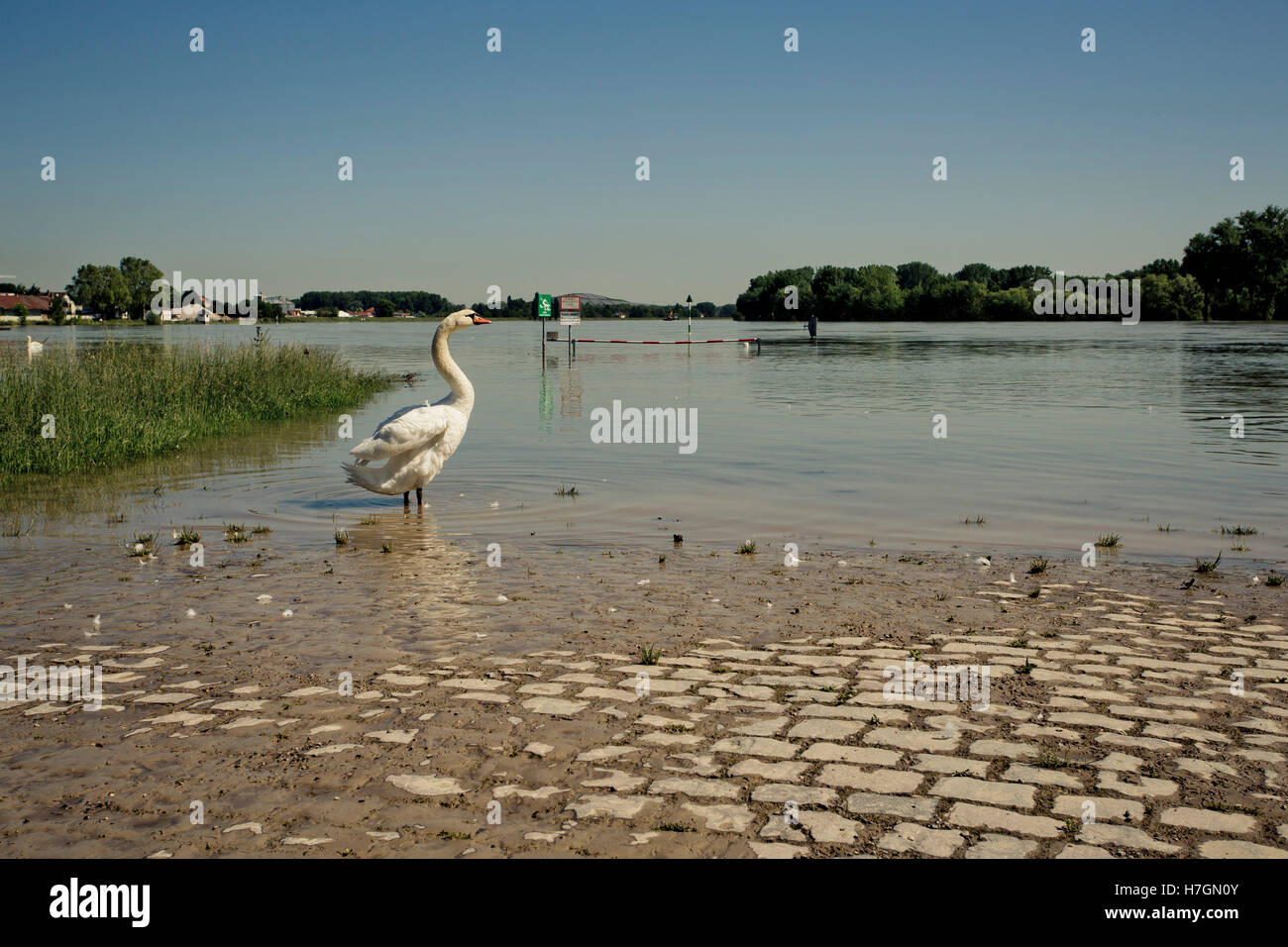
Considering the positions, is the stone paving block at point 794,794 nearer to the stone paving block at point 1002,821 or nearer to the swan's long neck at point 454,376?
the stone paving block at point 1002,821

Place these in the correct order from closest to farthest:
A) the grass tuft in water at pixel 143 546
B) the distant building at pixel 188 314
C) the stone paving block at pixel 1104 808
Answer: the stone paving block at pixel 1104 808
the grass tuft in water at pixel 143 546
the distant building at pixel 188 314

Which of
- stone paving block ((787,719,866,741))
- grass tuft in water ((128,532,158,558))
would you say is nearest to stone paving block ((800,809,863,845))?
stone paving block ((787,719,866,741))

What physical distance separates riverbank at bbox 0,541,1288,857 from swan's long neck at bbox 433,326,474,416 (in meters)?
4.50

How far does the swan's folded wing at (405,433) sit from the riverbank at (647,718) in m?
3.15

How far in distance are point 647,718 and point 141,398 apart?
21517 millimetres

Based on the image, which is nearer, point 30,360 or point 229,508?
point 229,508

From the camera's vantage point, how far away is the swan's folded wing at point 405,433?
1205 centimetres

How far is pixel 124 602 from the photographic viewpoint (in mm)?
8195

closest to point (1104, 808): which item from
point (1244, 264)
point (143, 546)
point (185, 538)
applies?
point (143, 546)

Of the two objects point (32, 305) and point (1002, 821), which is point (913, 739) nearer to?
point (1002, 821)

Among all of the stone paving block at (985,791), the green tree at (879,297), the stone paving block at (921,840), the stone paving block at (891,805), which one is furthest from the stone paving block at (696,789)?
the green tree at (879,297)

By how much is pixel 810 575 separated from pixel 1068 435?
14.6m
